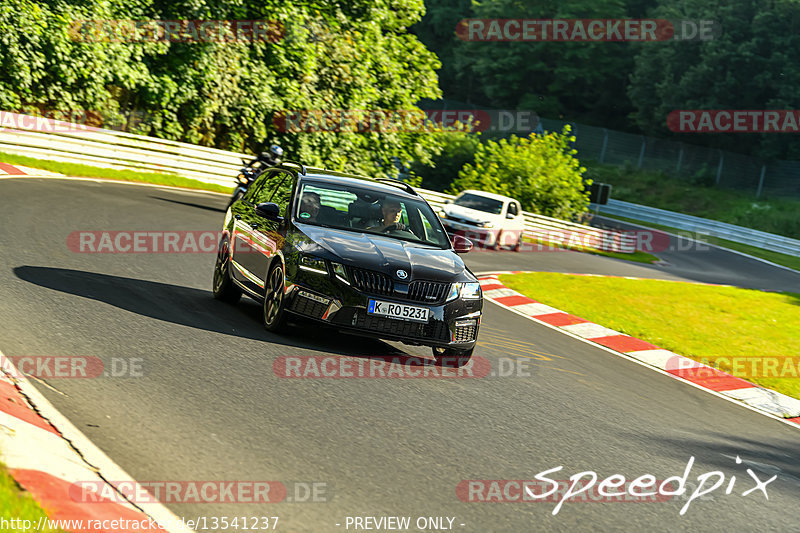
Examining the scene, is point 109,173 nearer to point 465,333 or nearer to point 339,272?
point 339,272

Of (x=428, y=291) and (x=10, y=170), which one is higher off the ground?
(x=428, y=291)

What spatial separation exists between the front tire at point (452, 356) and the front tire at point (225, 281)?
239 centimetres

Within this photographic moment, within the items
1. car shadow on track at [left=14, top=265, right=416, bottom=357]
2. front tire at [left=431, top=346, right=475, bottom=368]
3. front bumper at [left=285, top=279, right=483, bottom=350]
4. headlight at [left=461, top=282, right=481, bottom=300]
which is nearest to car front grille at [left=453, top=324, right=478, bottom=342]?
front bumper at [left=285, top=279, right=483, bottom=350]

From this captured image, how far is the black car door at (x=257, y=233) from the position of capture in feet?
30.4

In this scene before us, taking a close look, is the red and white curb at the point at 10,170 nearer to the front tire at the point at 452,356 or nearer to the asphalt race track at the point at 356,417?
the asphalt race track at the point at 356,417

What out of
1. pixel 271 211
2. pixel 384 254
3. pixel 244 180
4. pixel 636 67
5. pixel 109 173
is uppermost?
→ pixel 636 67

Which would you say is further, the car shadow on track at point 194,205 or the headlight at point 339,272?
the car shadow on track at point 194,205

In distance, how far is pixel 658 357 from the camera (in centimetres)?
1259

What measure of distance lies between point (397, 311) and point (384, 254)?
23.4 inches

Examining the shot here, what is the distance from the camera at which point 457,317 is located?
8.57 m

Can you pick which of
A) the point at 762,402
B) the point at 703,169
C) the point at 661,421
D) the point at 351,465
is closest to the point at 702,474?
the point at 661,421

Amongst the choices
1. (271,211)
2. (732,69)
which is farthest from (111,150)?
(732,69)

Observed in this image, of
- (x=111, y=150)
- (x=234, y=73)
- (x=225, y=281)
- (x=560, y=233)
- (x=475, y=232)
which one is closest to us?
(x=225, y=281)

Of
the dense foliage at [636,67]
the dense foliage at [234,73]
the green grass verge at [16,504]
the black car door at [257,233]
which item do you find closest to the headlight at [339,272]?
the black car door at [257,233]
